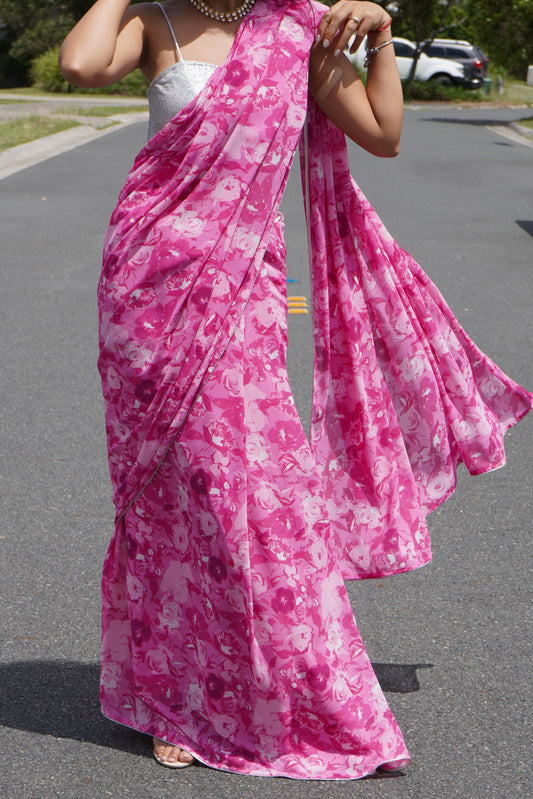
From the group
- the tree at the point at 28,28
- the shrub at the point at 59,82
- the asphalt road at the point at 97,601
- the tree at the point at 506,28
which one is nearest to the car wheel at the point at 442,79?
the shrub at the point at 59,82

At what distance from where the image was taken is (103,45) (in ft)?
7.58

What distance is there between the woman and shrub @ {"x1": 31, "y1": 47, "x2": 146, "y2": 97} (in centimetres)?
3290

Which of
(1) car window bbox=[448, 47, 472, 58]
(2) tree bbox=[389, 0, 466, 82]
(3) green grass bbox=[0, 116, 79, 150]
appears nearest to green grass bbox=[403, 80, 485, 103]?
(2) tree bbox=[389, 0, 466, 82]

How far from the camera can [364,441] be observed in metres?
2.63

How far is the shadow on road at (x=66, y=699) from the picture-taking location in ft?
8.66

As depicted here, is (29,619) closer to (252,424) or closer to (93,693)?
(93,693)

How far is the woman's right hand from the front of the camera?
2301 millimetres

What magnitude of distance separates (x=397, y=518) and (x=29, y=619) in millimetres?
1223

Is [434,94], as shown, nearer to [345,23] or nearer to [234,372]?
[345,23]

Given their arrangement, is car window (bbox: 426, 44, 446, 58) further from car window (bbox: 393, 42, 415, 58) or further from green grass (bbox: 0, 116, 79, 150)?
green grass (bbox: 0, 116, 79, 150)

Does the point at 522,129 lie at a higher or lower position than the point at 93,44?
lower

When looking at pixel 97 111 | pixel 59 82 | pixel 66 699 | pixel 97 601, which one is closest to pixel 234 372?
pixel 66 699

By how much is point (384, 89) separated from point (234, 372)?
0.72 metres

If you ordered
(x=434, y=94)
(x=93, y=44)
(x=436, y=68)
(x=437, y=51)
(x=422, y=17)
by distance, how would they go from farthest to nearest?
(x=437, y=51) < (x=436, y=68) < (x=434, y=94) < (x=422, y=17) < (x=93, y=44)
